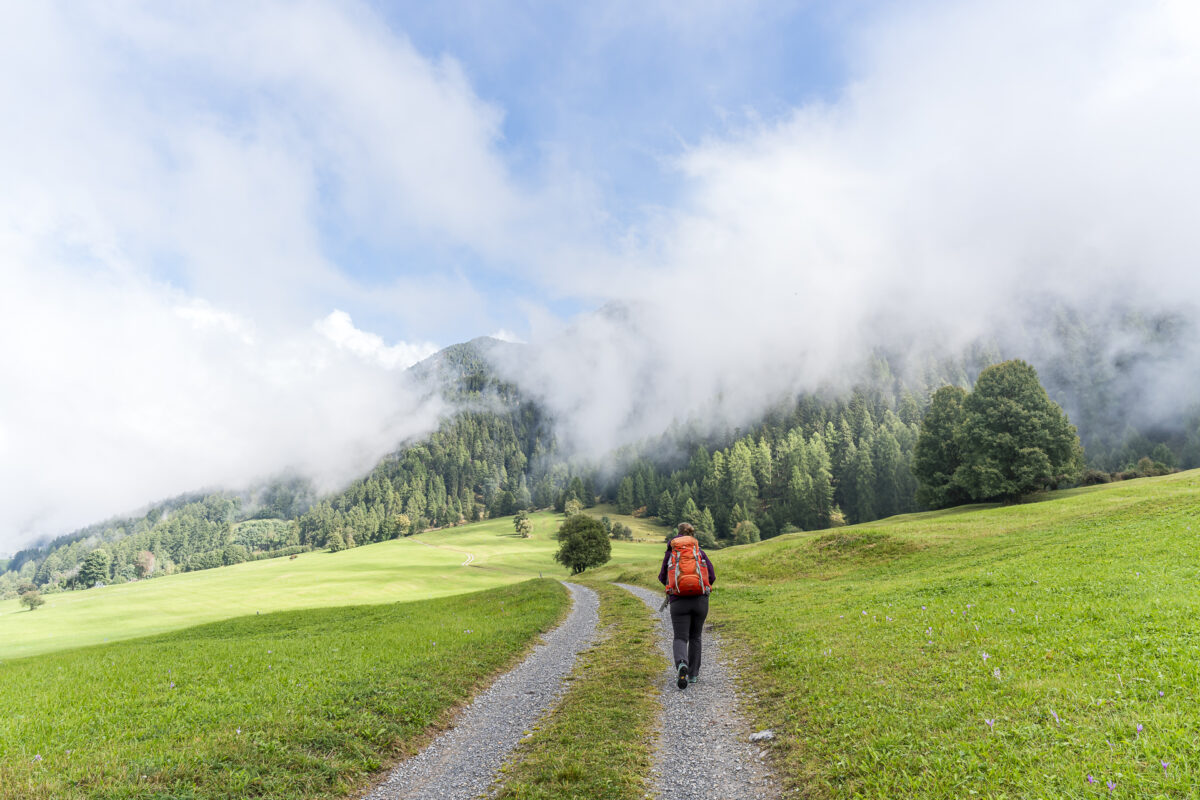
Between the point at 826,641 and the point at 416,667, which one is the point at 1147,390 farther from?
the point at 416,667

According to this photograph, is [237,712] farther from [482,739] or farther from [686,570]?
[686,570]

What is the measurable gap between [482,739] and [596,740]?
2.99 metres

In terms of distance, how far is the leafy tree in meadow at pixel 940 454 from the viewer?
69312 millimetres

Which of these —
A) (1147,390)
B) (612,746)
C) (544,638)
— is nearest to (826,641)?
(612,746)

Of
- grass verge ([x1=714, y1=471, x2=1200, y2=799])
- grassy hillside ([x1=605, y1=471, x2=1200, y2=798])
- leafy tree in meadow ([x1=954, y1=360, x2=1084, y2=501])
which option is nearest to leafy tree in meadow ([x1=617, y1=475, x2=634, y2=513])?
leafy tree in meadow ([x1=954, y1=360, x2=1084, y2=501])

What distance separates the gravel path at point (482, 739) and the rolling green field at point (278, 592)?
44202 mm

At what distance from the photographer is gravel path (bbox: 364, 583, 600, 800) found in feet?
29.3

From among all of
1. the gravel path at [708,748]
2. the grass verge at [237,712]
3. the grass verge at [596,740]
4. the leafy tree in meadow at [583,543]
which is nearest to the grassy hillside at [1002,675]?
the gravel path at [708,748]

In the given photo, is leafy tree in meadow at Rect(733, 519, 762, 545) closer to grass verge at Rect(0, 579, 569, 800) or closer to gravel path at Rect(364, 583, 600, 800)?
grass verge at Rect(0, 579, 569, 800)

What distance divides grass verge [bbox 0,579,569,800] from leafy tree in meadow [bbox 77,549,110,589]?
174 meters

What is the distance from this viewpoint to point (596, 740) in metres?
9.80

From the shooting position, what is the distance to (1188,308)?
477ft

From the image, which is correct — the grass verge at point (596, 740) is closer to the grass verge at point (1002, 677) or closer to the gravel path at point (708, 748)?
the gravel path at point (708, 748)

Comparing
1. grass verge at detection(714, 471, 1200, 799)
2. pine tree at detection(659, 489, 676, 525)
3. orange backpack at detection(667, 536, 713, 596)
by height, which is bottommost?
pine tree at detection(659, 489, 676, 525)
